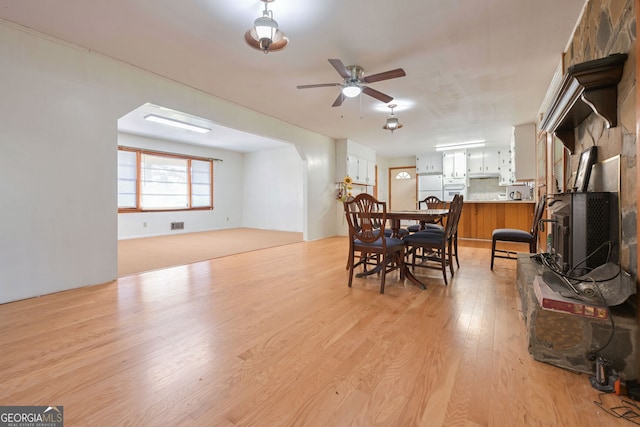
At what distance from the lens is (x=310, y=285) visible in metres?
2.88

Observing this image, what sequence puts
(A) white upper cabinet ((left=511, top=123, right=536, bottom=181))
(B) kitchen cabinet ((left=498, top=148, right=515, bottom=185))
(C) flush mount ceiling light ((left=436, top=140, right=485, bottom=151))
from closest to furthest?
(A) white upper cabinet ((left=511, top=123, right=536, bottom=181)), (C) flush mount ceiling light ((left=436, top=140, right=485, bottom=151)), (B) kitchen cabinet ((left=498, top=148, right=515, bottom=185))

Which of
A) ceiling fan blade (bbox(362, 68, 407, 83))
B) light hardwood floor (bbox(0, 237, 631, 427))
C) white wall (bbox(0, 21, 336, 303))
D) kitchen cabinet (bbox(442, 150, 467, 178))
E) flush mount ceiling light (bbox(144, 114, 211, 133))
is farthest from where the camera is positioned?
kitchen cabinet (bbox(442, 150, 467, 178))

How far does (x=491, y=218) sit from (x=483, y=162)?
251cm

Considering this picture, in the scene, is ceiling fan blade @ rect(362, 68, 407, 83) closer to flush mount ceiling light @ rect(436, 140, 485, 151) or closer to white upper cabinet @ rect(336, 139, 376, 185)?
white upper cabinet @ rect(336, 139, 376, 185)

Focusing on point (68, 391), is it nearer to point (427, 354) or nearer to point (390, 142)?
point (427, 354)

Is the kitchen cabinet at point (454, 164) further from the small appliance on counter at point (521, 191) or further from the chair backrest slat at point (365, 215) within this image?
the chair backrest slat at point (365, 215)

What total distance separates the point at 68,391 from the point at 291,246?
421 cm

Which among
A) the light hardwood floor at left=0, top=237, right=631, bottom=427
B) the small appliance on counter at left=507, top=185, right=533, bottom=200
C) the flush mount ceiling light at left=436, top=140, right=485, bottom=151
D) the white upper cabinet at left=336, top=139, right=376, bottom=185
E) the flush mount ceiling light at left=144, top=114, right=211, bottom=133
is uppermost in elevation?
the flush mount ceiling light at left=436, top=140, right=485, bottom=151

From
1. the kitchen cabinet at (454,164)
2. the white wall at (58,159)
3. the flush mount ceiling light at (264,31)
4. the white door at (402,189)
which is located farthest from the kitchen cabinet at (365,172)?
the flush mount ceiling light at (264,31)

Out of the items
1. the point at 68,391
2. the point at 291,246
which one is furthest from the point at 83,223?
the point at 291,246

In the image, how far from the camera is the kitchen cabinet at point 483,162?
7508mm

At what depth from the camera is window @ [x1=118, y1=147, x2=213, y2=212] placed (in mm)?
6406

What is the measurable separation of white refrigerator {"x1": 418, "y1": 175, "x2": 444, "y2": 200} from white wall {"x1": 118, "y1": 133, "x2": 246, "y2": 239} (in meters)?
5.78

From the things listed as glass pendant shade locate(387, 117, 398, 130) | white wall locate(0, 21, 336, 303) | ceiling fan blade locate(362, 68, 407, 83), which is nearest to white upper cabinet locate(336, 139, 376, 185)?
glass pendant shade locate(387, 117, 398, 130)
